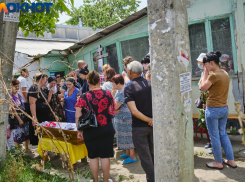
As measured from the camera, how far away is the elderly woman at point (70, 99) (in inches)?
197

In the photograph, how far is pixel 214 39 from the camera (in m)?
5.48

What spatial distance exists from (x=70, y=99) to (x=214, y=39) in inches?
158

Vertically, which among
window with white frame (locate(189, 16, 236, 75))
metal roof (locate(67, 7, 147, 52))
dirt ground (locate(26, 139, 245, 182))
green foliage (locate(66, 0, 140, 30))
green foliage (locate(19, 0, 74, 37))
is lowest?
dirt ground (locate(26, 139, 245, 182))

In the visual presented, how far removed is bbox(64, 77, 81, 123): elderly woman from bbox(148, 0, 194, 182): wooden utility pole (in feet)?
11.2

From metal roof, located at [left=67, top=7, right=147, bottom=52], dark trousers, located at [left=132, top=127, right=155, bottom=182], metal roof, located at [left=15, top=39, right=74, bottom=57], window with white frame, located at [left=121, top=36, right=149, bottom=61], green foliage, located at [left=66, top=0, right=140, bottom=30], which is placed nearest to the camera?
dark trousers, located at [left=132, top=127, right=155, bottom=182]

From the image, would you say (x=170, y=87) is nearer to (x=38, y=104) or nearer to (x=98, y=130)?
(x=98, y=130)

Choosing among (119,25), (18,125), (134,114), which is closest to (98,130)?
(134,114)

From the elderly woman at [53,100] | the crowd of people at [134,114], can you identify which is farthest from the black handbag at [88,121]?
the elderly woman at [53,100]

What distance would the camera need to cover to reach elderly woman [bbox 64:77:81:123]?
5007 millimetres

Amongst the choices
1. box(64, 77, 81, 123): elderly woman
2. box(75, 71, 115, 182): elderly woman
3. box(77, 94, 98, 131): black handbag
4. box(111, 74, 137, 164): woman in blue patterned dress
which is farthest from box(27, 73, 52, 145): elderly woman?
box(77, 94, 98, 131): black handbag

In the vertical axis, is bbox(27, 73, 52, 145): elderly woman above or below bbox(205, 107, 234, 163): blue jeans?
above

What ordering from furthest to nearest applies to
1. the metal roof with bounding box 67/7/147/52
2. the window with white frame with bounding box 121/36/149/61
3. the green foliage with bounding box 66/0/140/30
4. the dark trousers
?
the green foliage with bounding box 66/0/140/30, the window with white frame with bounding box 121/36/149/61, the metal roof with bounding box 67/7/147/52, the dark trousers

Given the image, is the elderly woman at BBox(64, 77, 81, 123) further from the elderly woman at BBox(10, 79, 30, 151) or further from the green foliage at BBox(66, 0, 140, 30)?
the green foliage at BBox(66, 0, 140, 30)

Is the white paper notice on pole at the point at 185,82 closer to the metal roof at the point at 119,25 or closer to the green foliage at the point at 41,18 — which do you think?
the green foliage at the point at 41,18
